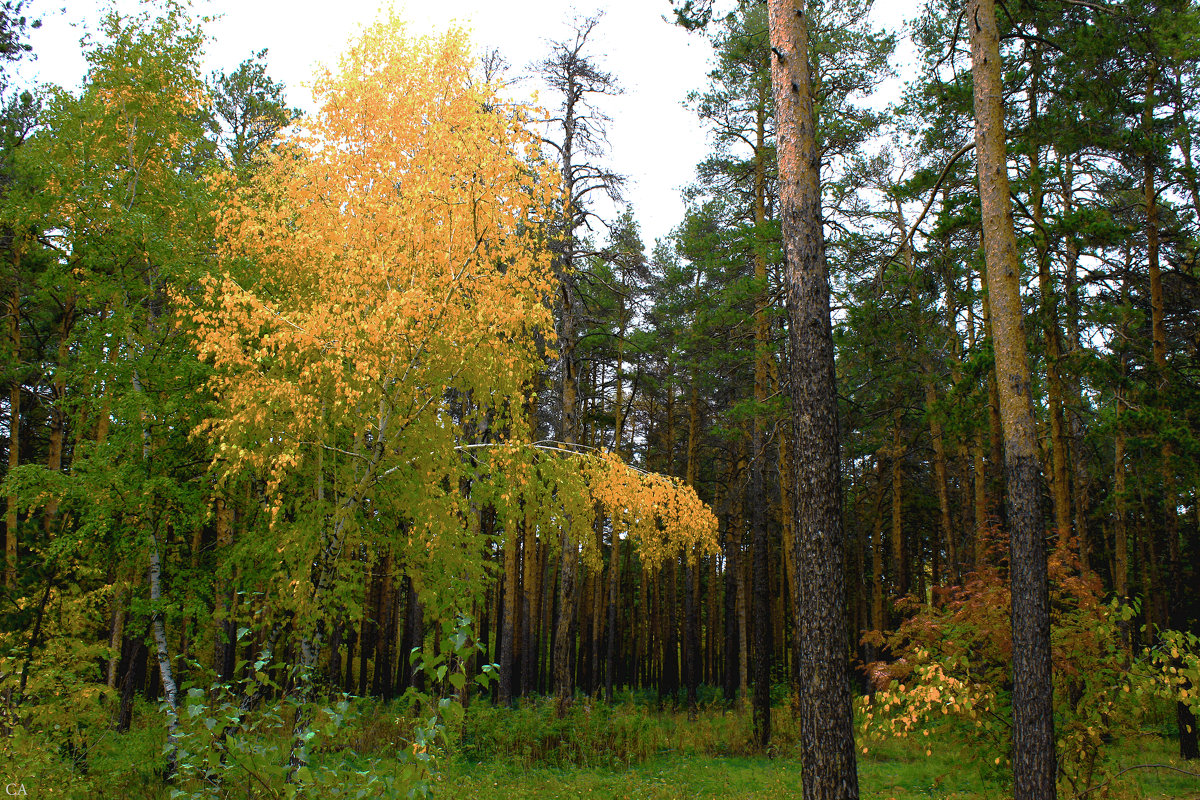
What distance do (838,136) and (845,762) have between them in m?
11.3

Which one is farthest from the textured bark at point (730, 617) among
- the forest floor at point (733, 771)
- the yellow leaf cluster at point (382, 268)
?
the yellow leaf cluster at point (382, 268)

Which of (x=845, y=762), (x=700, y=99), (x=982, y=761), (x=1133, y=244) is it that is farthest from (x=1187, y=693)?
(x=700, y=99)

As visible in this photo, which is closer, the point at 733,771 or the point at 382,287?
the point at 382,287

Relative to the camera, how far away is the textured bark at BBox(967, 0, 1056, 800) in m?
5.64

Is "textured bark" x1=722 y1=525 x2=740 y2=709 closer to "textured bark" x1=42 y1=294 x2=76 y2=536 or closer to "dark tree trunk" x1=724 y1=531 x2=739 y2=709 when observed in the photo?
"dark tree trunk" x1=724 y1=531 x2=739 y2=709

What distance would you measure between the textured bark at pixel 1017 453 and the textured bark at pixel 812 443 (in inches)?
79.3

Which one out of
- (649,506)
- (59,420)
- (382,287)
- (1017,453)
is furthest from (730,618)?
(59,420)

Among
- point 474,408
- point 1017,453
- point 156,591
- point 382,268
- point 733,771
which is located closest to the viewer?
point 1017,453

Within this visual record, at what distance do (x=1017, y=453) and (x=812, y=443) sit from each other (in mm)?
2456

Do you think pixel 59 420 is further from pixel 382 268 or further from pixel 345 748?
pixel 345 748

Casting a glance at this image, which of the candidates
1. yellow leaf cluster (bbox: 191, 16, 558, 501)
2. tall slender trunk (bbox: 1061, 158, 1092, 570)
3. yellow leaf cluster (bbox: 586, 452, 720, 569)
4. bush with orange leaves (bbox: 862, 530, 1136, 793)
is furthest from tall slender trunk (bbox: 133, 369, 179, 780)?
tall slender trunk (bbox: 1061, 158, 1092, 570)

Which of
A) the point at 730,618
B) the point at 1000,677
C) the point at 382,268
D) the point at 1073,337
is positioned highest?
the point at 1073,337

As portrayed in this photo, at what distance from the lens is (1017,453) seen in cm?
620

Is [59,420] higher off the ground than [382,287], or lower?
lower
